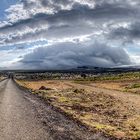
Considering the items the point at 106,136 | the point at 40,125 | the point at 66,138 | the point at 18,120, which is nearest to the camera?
the point at 66,138

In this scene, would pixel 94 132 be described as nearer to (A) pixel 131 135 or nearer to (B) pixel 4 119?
(A) pixel 131 135

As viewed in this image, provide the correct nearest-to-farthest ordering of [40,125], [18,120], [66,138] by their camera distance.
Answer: [66,138] < [40,125] < [18,120]

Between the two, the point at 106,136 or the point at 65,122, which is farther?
the point at 65,122

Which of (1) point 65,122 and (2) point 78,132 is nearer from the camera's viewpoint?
(2) point 78,132

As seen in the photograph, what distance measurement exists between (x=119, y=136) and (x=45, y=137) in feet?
12.8

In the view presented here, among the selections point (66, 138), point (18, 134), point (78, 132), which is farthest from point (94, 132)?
point (18, 134)

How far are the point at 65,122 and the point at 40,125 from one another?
200 centimetres

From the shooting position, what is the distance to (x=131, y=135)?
19.6 m

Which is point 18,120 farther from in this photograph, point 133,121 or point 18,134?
point 133,121

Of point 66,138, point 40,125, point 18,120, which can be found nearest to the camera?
point 66,138

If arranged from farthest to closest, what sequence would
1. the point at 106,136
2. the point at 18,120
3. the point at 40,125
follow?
the point at 18,120 → the point at 40,125 → the point at 106,136

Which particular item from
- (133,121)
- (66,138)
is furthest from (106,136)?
(133,121)

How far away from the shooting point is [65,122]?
78.8 ft

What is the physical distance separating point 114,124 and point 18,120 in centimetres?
638
